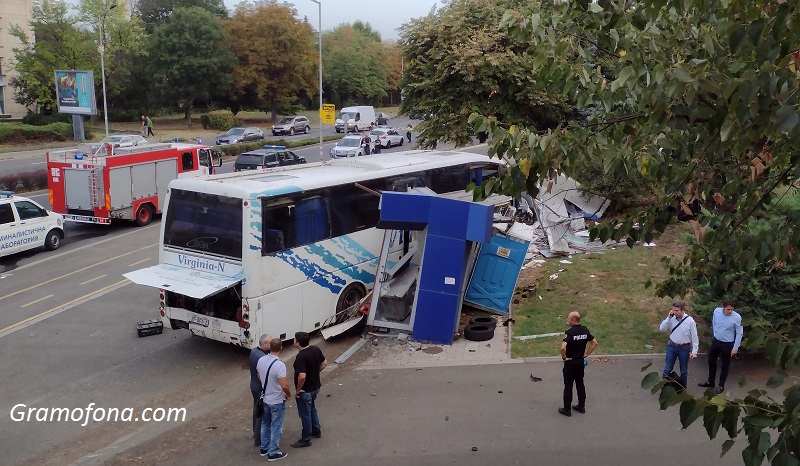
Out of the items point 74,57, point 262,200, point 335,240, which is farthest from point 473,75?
point 74,57

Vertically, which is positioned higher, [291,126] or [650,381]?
[650,381]

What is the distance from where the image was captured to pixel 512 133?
19.5 feet

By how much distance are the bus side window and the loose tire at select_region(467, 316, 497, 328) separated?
15.4 m

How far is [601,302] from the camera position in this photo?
15375 millimetres

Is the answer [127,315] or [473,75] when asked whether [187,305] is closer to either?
[127,315]

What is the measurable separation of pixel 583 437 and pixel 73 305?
11.1 meters

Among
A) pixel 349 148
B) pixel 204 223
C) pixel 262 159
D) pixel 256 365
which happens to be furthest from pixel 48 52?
pixel 256 365

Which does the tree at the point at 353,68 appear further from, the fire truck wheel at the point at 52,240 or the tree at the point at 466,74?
the fire truck wheel at the point at 52,240

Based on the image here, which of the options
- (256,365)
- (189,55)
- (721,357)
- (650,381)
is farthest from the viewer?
(189,55)

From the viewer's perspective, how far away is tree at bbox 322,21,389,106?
275ft

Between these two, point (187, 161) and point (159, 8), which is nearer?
point (187, 161)

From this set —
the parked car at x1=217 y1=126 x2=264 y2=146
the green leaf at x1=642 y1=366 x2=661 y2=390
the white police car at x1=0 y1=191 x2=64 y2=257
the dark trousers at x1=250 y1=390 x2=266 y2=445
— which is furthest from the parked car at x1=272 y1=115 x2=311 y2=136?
the green leaf at x1=642 y1=366 x2=661 y2=390

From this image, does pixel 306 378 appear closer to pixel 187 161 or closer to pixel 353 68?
pixel 187 161

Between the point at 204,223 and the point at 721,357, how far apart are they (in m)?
8.27
